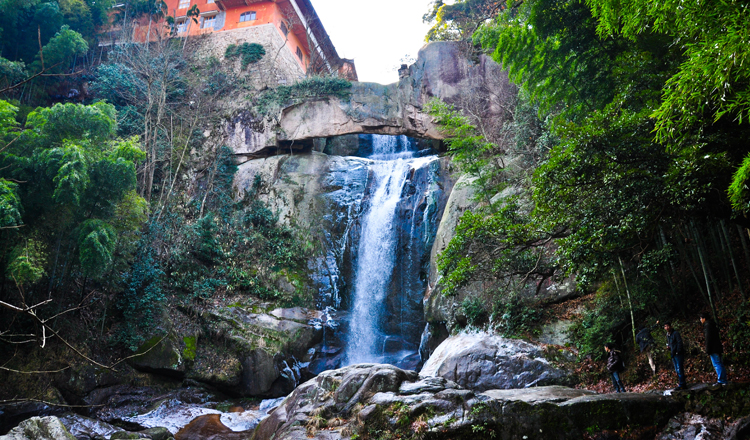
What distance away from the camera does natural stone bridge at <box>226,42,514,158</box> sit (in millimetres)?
21250

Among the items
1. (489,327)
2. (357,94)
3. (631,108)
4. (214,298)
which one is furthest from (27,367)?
(357,94)

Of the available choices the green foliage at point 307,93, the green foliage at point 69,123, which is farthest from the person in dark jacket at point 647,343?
the green foliage at point 307,93

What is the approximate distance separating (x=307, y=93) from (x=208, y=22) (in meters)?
9.87

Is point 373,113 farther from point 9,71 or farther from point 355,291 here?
point 9,71

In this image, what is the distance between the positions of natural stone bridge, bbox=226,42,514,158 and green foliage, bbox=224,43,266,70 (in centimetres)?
377

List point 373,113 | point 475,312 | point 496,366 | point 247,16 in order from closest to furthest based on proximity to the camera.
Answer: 1. point 496,366
2. point 475,312
3. point 373,113
4. point 247,16

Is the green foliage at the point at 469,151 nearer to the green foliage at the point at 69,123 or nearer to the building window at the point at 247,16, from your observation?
the green foliage at the point at 69,123

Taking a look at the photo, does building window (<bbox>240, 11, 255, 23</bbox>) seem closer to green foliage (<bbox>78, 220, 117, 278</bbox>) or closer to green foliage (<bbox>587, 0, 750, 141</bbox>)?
green foliage (<bbox>78, 220, 117, 278</bbox>)

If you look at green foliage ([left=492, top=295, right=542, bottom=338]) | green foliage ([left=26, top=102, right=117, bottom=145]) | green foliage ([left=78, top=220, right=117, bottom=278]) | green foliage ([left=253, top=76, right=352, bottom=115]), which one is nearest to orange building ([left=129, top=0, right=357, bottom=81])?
green foliage ([left=253, top=76, right=352, bottom=115])

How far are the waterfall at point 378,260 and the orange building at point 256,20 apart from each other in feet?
26.2

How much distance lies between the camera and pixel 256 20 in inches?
985

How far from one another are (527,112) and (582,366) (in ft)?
33.7

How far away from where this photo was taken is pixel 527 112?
16.2 metres

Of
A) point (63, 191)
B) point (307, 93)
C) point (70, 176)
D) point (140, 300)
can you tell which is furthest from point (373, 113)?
point (63, 191)
